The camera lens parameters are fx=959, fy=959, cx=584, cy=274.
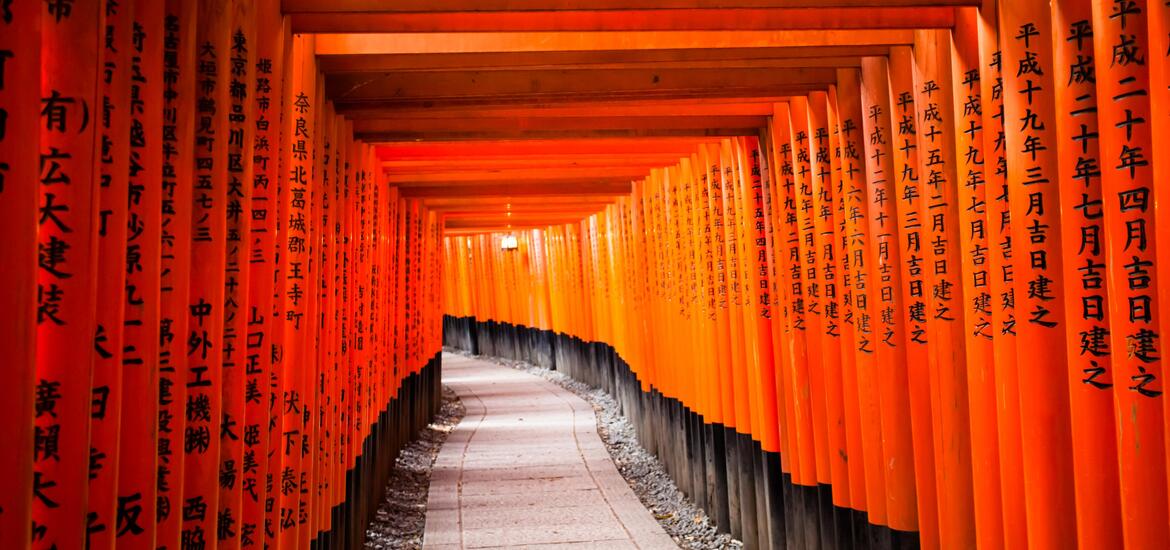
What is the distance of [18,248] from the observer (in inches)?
A: 81.2

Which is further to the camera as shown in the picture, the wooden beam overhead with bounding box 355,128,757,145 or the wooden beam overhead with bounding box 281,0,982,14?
the wooden beam overhead with bounding box 355,128,757,145

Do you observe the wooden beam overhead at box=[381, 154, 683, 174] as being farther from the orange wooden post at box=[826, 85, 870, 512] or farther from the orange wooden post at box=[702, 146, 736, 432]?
the orange wooden post at box=[826, 85, 870, 512]

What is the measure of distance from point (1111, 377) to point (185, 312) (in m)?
3.07

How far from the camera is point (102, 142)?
262 cm

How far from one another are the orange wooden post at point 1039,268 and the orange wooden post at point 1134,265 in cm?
42

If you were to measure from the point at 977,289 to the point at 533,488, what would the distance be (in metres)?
6.89

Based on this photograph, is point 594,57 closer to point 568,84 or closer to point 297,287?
point 568,84

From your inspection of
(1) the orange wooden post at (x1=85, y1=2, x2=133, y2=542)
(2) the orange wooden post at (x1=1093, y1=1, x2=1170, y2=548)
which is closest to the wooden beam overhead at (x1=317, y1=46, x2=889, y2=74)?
(2) the orange wooden post at (x1=1093, y1=1, x2=1170, y2=548)

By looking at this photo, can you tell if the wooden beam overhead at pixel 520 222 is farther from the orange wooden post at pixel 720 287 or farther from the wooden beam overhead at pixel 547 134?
the wooden beam overhead at pixel 547 134

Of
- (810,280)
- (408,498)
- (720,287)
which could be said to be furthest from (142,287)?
(408,498)

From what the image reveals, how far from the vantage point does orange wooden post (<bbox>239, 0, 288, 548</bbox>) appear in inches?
166

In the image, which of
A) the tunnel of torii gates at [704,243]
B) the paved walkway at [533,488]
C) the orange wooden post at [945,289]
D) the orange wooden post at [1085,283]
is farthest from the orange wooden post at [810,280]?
the orange wooden post at [1085,283]

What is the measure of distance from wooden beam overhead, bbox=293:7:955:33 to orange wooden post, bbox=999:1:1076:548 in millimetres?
1038

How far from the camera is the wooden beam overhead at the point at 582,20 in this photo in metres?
4.43
